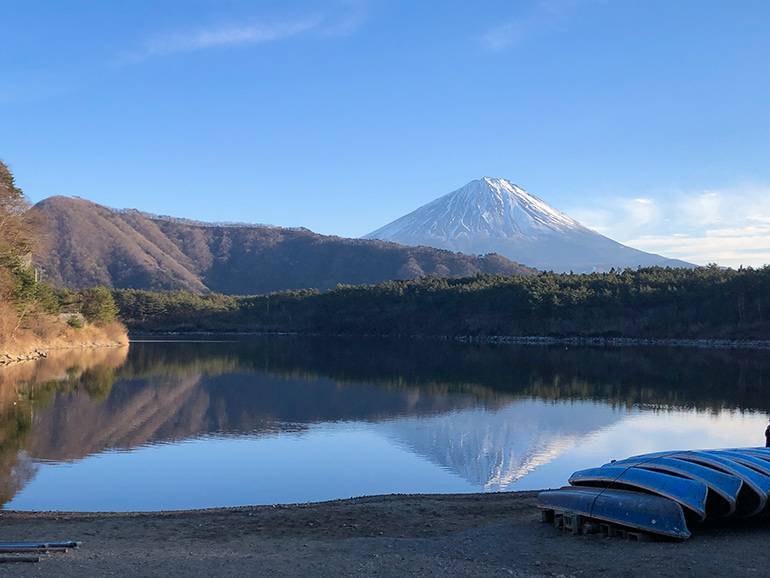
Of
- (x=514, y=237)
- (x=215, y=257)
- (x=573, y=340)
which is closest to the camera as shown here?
(x=573, y=340)

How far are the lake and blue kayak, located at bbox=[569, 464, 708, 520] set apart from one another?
420cm

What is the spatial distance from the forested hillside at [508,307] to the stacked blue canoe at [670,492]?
174 feet

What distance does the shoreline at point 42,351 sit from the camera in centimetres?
3138

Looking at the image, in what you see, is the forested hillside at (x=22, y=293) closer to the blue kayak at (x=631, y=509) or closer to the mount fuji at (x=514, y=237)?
the blue kayak at (x=631, y=509)

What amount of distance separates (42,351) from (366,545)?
3419 centimetres

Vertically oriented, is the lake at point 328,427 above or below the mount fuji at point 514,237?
below

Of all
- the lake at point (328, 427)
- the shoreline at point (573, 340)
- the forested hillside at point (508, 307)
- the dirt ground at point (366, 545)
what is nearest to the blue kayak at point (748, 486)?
the dirt ground at point (366, 545)

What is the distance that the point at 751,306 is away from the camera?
189 ft

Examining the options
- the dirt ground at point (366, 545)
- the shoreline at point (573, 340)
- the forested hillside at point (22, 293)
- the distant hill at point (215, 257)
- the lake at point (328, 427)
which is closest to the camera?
the dirt ground at point (366, 545)

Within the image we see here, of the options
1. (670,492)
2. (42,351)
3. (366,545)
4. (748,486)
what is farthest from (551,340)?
(366,545)

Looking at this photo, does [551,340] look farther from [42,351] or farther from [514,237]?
[514,237]

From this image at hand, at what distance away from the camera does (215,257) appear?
148 metres

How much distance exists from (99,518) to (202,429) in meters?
8.68

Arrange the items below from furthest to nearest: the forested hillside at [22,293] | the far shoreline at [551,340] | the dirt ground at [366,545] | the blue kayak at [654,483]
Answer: the far shoreline at [551,340] → the forested hillside at [22,293] → the blue kayak at [654,483] → the dirt ground at [366,545]
